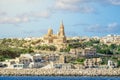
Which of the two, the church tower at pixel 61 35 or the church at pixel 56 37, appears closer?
the church at pixel 56 37

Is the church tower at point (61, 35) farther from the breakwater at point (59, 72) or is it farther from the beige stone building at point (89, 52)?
the breakwater at point (59, 72)

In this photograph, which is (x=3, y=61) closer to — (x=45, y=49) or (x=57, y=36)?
(x=45, y=49)

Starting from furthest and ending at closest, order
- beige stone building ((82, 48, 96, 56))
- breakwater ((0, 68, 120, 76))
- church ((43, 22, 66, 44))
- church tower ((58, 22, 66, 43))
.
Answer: church tower ((58, 22, 66, 43)) < church ((43, 22, 66, 44)) < beige stone building ((82, 48, 96, 56)) < breakwater ((0, 68, 120, 76))

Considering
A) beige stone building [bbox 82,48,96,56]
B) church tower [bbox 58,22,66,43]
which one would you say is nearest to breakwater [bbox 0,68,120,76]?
beige stone building [bbox 82,48,96,56]

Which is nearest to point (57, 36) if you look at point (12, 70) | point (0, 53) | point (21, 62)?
point (0, 53)

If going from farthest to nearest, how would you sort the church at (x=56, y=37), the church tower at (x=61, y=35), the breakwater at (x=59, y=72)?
the church tower at (x=61, y=35), the church at (x=56, y=37), the breakwater at (x=59, y=72)

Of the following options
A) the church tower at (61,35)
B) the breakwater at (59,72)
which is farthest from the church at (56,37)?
the breakwater at (59,72)

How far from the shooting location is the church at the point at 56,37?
11404 centimetres

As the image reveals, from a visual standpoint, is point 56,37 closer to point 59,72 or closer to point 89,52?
point 89,52

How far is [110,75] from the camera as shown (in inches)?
2667

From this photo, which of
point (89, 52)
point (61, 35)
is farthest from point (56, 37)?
point (89, 52)

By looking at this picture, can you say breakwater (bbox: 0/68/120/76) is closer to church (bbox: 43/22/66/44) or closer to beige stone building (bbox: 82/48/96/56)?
beige stone building (bbox: 82/48/96/56)

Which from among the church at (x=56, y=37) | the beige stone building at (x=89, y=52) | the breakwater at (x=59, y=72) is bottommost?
the breakwater at (x=59, y=72)

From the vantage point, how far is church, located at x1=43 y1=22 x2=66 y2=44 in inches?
4490
